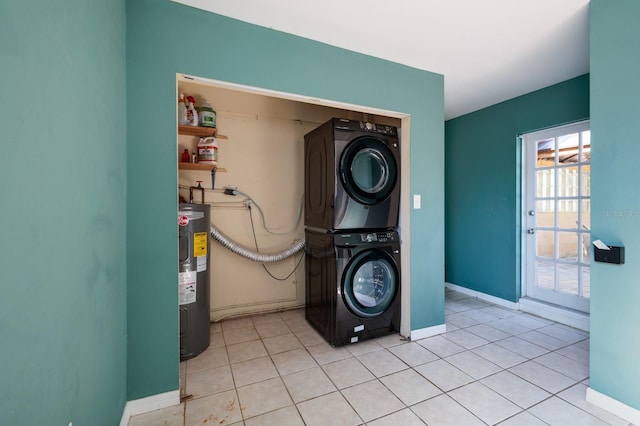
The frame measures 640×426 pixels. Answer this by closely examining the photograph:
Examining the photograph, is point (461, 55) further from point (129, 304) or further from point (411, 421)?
point (129, 304)

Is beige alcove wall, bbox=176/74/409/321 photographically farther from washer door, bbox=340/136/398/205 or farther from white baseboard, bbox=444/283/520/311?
white baseboard, bbox=444/283/520/311

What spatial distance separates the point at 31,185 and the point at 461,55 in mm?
2939

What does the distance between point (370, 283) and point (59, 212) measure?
2255mm

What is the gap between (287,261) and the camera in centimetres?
339

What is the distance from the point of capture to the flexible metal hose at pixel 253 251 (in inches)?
112

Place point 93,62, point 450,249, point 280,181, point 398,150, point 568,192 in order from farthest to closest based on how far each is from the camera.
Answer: point 450,249 → point 280,181 → point 568,192 → point 398,150 → point 93,62

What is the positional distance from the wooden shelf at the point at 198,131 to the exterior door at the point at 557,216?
362cm

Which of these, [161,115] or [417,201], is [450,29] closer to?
[417,201]

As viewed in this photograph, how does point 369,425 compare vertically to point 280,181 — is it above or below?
below

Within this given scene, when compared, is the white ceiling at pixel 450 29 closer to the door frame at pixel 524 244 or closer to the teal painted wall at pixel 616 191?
the teal painted wall at pixel 616 191

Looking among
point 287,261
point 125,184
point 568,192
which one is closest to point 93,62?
point 125,184

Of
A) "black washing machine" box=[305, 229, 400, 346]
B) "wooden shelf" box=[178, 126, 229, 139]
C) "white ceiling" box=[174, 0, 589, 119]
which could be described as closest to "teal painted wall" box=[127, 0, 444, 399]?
"white ceiling" box=[174, 0, 589, 119]

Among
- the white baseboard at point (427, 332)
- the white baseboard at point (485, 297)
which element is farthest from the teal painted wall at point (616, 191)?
the white baseboard at point (485, 297)

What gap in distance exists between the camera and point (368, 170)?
→ 2557 mm
